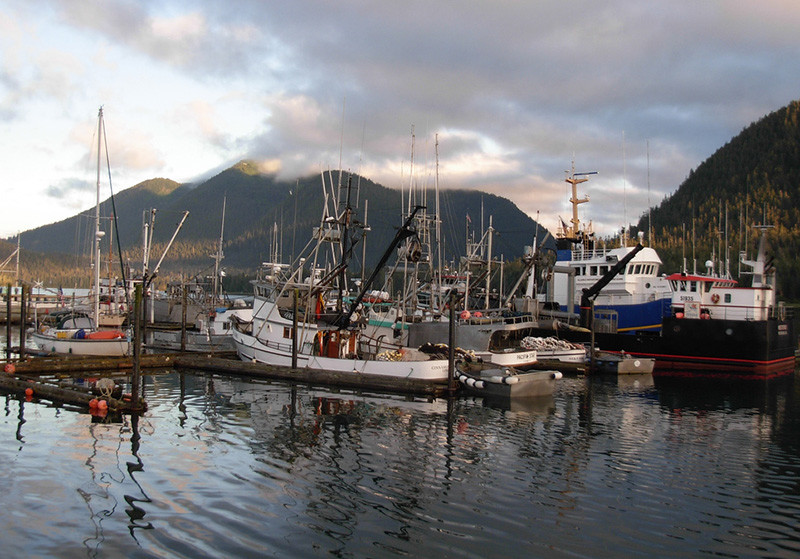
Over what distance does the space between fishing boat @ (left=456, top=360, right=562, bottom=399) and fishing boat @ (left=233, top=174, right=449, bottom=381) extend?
1.25 metres

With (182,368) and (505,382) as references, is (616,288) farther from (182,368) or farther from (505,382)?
(182,368)

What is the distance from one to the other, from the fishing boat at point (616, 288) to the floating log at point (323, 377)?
2243cm

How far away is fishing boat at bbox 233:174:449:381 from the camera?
28.2 metres

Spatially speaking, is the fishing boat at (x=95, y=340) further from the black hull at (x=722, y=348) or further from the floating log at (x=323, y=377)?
the black hull at (x=722, y=348)

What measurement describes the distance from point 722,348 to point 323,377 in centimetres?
2627

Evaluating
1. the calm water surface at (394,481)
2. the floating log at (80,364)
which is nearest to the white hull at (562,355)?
the calm water surface at (394,481)

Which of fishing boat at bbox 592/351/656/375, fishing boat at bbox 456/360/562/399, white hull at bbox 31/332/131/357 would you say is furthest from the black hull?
white hull at bbox 31/332/131/357

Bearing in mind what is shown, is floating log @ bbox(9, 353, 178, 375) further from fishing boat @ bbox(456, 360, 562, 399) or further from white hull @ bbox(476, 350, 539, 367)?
white hull @ bbox(476, 350, 539, 367)

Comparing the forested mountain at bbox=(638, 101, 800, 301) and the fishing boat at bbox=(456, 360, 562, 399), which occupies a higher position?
the forested mountain at bbox=(638, 101, 800, 301)

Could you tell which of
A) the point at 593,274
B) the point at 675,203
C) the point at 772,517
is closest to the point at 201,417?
the point at 772,517

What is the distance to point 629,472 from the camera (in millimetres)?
15461

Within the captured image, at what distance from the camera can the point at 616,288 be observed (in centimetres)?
4659

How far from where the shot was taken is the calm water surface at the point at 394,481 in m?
10.8

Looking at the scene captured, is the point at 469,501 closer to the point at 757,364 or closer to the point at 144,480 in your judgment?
the point at 144,480
